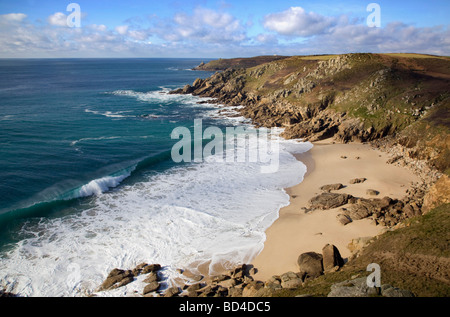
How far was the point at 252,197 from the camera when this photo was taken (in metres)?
27.6

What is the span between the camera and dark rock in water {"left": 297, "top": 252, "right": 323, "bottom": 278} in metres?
16.3

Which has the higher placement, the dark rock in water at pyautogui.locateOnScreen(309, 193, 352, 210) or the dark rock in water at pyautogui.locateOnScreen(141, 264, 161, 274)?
the dark rock in water at pyautogui.locateOnScreen(309, 193, 352, 210)

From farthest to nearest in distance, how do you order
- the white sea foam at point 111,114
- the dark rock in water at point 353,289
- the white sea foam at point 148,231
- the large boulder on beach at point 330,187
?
the white sea foam at point 111,114 → the large boulder on beach at point 330,187 → the white sea foam at point 148,231 → the dark rock in water at point 353,289

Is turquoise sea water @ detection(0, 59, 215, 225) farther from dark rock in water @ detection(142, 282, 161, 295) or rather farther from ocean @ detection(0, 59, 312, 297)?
dark rock in water @ detection(142, 282, 161, 295)

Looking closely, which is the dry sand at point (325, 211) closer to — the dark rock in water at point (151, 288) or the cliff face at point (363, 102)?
the cliff face at point (363, 102)

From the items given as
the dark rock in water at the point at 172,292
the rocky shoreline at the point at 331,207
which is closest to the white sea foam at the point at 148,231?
the dark rock in water at the point at 172,292

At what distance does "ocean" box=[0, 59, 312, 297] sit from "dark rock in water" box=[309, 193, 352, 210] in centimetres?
281

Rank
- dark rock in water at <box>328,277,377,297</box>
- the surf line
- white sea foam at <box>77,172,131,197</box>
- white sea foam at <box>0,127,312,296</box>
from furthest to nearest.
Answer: the surf line < white sea foam at <box>77,172,131,197</box> < white sea foam at <box>0,127,312,296</box> < dark rock in water at <box>328,277,377,297</box>

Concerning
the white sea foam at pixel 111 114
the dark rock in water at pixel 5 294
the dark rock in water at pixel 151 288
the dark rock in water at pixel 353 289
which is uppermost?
the white sea foam at pixel 111 114

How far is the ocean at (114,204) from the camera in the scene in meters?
18.8

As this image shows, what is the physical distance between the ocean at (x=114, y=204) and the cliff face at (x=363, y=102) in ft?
28.8

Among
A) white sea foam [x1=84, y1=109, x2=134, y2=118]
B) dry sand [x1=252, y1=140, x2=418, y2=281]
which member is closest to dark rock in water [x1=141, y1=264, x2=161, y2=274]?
dry sand [x1=252, y1=140, x2=418, y2=281]

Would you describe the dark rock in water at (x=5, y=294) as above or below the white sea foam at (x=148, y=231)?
below

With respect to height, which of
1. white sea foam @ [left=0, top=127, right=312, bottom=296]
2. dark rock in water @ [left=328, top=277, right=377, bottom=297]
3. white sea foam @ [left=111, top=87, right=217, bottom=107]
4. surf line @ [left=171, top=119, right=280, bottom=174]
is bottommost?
white sea foam @ [left=0, top=127, right=312, bottom=296]
